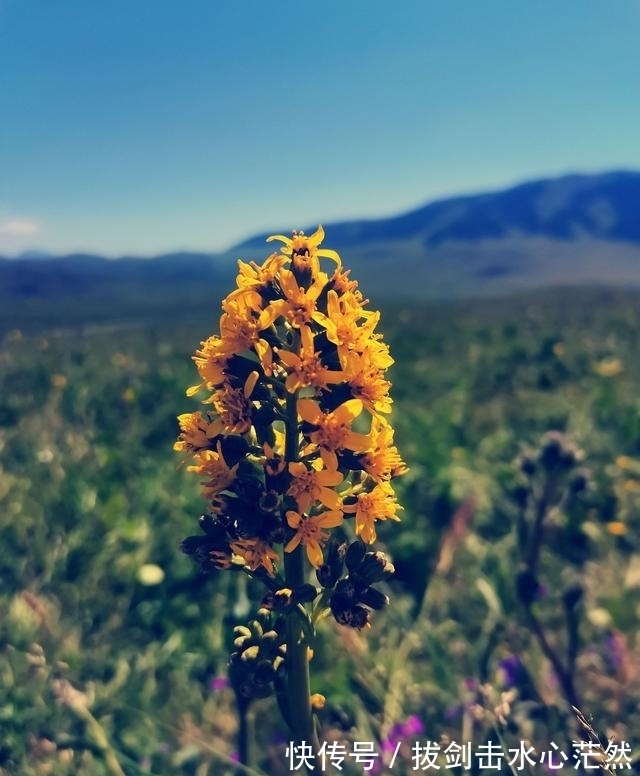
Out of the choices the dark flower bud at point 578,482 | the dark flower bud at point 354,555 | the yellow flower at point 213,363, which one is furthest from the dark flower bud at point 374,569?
the dark flower bud at point 578,482

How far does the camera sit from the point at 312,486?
7.05ft

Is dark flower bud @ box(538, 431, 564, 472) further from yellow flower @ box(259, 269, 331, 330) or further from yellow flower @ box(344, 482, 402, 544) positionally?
yellow flower @ box(259, 269, 331, 330)

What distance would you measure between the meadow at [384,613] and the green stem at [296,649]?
1.77 ft

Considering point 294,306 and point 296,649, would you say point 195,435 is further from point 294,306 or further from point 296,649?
point 296,649

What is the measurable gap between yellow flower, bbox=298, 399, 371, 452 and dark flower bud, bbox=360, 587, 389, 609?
420 millimetres

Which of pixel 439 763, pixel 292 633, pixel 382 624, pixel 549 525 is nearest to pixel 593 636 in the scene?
pixel 549 525

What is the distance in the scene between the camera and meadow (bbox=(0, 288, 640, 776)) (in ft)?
10.5

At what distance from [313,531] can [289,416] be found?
13.0 inches

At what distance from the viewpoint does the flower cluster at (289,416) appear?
2.15 metres

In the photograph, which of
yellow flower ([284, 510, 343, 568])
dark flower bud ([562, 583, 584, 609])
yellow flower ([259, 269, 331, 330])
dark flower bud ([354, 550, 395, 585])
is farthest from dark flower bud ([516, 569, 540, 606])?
yellow flower ([259, 269, 331, 330])

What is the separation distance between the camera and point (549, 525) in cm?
409

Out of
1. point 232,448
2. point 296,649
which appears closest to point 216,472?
point 232,448

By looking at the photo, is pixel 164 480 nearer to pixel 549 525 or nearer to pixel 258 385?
pixel 549 525

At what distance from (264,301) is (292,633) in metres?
0.95
